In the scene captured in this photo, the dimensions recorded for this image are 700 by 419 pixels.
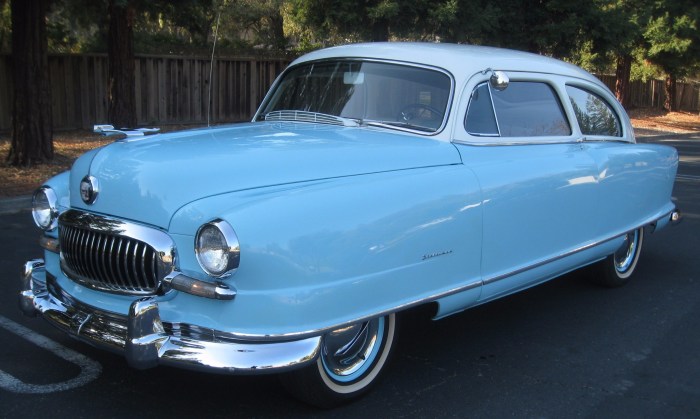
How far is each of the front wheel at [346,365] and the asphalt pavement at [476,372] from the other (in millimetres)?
94

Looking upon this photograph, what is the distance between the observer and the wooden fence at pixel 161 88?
14.9 meters

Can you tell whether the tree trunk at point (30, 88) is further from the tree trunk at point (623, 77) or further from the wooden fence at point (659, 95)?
the wooden fence at point (659, 95)

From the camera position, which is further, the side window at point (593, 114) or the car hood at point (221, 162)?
the side window at point (593, 114)

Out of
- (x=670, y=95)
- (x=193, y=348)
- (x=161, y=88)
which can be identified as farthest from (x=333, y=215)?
(x=670, y=95)

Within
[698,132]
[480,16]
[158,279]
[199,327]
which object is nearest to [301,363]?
[199,327]

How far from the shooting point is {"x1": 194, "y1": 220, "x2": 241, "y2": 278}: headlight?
2957 mm

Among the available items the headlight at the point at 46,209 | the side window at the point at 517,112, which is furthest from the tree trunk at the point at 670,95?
the headlight at the point at 46,209

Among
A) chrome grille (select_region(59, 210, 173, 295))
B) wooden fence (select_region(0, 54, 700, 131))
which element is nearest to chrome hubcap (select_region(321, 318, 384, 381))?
chrome grille (select_region(59, 210, 173, 295))

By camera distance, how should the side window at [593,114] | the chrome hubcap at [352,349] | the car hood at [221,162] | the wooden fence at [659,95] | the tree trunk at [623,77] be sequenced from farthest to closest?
the wooden fence at [659,95]
the tree trunk at [623,77]
the side window at [593,114]
the chrome hubcap at [352,349]
the car hood at [221,162]

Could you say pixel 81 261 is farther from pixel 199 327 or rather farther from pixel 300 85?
pixel 300 85

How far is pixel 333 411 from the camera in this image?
3607 millimetres

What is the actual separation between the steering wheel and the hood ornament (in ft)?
6.29

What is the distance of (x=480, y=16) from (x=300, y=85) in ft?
37.5

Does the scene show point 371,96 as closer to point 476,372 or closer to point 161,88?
point 476,372
